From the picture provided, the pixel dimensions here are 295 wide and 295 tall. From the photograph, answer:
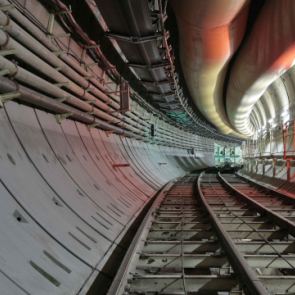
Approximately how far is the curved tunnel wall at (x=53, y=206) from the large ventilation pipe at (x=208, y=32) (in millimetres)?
4235

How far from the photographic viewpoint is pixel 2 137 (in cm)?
388

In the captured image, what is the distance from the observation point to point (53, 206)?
13.1ft

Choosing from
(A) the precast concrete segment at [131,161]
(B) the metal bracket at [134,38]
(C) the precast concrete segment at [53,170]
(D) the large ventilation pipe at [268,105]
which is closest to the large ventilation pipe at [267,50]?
(B) the metal bracket at [134,38]

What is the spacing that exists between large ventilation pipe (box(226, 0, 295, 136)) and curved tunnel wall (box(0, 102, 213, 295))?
6.63 meters

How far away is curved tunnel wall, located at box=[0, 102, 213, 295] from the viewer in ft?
9.08

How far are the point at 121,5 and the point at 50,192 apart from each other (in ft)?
14.5

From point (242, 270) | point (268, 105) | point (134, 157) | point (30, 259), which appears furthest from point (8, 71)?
point (268, 105)

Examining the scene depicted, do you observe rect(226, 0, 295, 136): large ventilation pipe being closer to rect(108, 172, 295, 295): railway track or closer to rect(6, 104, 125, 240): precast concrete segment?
rect(108, 172, 295, 295): railway track

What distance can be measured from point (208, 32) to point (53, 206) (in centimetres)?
656

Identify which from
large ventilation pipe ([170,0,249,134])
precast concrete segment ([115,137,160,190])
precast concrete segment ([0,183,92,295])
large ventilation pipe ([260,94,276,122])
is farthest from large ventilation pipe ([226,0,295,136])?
precast concrete segment ([0,183,92,295])

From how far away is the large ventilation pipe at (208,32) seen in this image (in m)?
6.33

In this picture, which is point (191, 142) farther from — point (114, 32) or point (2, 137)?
point (2, 137)

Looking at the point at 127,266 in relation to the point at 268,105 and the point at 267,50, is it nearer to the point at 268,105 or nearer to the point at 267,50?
the point at 267,50

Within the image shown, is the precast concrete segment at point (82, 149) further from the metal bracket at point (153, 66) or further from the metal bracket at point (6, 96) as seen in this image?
the metal bracket at point (153, 66)
